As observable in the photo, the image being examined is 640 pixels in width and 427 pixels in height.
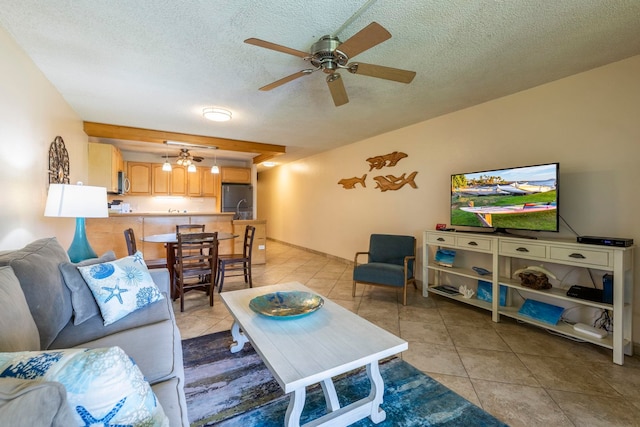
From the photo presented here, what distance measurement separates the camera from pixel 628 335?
2211 mm

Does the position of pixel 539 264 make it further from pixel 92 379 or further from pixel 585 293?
pixel 92 379

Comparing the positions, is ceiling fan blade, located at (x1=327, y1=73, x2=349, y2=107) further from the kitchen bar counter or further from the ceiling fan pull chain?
the kitchen bar counter

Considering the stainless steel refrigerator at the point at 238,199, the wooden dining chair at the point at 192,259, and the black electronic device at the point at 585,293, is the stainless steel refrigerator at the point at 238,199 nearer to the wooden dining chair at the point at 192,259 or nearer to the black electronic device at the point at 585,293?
the wooden dining chair at the point at 192,259

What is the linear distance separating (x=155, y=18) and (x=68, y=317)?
6.21ft

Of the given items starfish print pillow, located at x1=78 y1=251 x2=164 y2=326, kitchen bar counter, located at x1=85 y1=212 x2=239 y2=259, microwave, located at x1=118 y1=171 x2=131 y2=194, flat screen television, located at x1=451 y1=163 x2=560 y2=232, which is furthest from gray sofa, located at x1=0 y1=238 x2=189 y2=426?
microwave, located at x1=118 y1=171 x2=131 y2=194

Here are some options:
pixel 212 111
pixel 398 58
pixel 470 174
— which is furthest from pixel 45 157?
pixel 470 174

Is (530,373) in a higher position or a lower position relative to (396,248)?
lower

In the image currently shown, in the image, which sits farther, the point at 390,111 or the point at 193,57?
the point at 390,111

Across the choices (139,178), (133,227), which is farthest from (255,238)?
(139,178)

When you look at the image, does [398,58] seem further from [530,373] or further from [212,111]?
[530,373]

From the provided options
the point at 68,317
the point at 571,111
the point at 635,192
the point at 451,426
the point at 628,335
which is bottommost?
the point at 451,426

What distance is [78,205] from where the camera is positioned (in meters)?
2.26

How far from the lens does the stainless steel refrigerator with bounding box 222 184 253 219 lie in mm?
6829

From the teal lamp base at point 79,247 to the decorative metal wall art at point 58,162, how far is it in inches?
24.4
